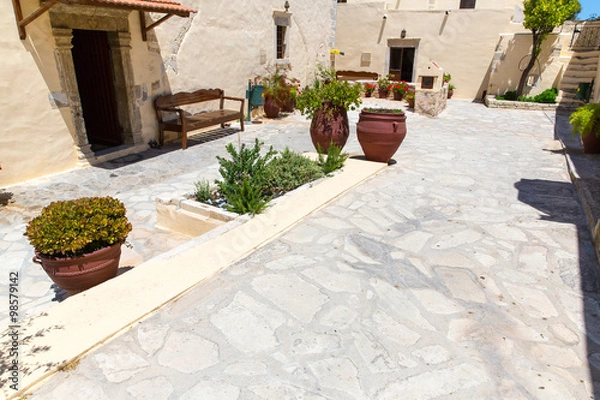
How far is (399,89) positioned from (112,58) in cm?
1126

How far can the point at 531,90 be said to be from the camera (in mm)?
15469

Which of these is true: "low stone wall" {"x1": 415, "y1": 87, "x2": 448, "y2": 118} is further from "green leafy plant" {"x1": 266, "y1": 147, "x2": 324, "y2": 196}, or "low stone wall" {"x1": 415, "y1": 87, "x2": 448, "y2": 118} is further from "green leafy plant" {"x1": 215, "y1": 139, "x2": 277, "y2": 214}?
"green leafy plant" {"x1": 215, "y1": 139, "x2": 277, "y2": 214}

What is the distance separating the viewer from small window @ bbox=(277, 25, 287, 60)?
480 inches

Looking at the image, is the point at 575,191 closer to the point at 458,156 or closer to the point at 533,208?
the point at 533,208

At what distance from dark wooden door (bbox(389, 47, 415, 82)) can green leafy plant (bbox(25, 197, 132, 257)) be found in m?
17.3

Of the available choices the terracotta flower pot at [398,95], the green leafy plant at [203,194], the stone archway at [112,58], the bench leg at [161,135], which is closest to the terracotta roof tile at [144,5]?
the stone archway at [112,58]

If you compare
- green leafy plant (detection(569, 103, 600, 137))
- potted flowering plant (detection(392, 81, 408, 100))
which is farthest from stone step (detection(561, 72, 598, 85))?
green leafy plant (detection(569, 103, 600, 137))

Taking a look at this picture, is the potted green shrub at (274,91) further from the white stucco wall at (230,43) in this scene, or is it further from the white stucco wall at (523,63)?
the white stucco wall at (523,63)

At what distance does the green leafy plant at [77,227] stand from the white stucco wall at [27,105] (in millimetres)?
3783

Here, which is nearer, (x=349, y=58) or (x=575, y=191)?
(x=575, y=191)

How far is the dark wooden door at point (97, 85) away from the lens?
7684 mm

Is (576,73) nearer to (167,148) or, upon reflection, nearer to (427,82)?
(427,82)

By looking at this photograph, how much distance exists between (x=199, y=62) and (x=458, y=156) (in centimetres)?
587

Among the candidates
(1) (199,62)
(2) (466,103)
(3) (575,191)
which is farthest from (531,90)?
(1) (199,62)
